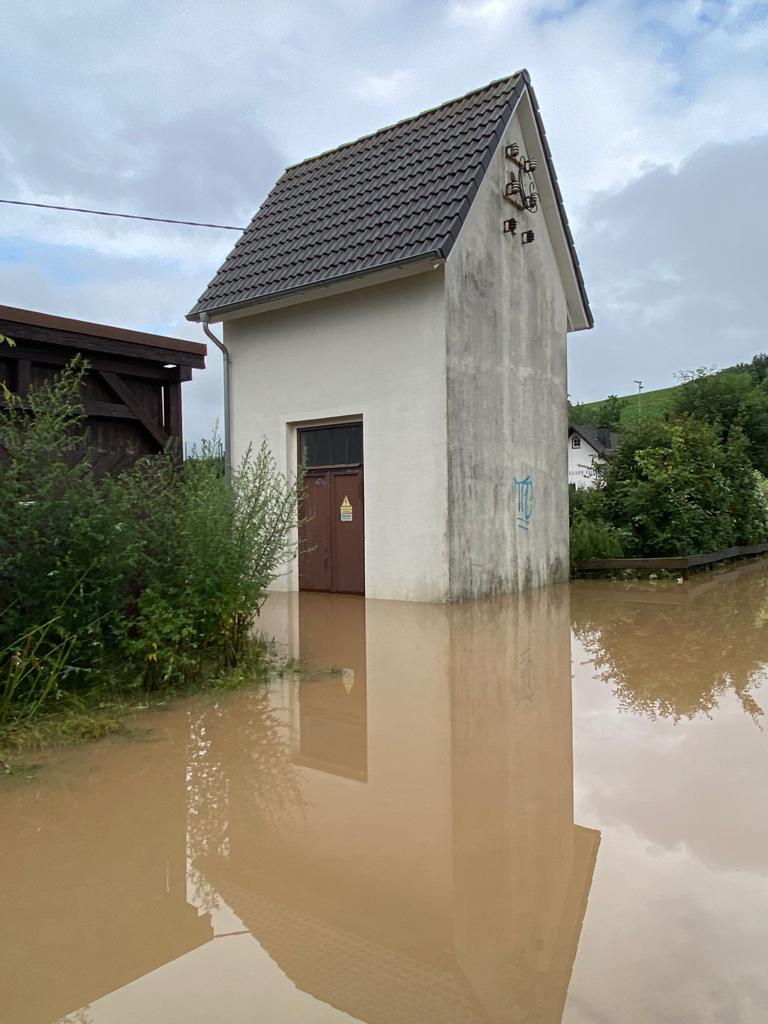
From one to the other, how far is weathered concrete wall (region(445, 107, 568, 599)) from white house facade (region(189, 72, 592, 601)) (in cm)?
4

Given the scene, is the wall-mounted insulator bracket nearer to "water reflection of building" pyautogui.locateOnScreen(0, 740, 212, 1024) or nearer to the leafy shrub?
the leafy shrub

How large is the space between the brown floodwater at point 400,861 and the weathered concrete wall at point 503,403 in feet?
19.3

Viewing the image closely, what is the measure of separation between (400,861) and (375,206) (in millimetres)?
11717

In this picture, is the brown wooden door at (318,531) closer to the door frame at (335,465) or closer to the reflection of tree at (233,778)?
the door frame at (335,465)

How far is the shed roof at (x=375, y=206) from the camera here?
12.1 metres

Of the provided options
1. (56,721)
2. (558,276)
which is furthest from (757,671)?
(558,276)

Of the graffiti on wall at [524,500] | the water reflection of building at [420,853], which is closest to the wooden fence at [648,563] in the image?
the graffiti on wall at [524,500]

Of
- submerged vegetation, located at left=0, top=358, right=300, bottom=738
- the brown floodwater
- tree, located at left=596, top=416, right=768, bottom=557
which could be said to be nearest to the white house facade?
tree, located at left=596, top=416, right=768, bottom=557

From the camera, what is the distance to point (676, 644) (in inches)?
345

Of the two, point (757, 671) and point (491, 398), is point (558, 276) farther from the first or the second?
point (757, 671)

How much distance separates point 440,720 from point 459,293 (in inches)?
319

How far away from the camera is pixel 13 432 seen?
5625mm

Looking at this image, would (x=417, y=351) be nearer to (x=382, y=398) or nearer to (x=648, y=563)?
(x=382, y=398)

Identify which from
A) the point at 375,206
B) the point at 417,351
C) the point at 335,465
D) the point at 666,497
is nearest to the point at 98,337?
the point at 417,351
